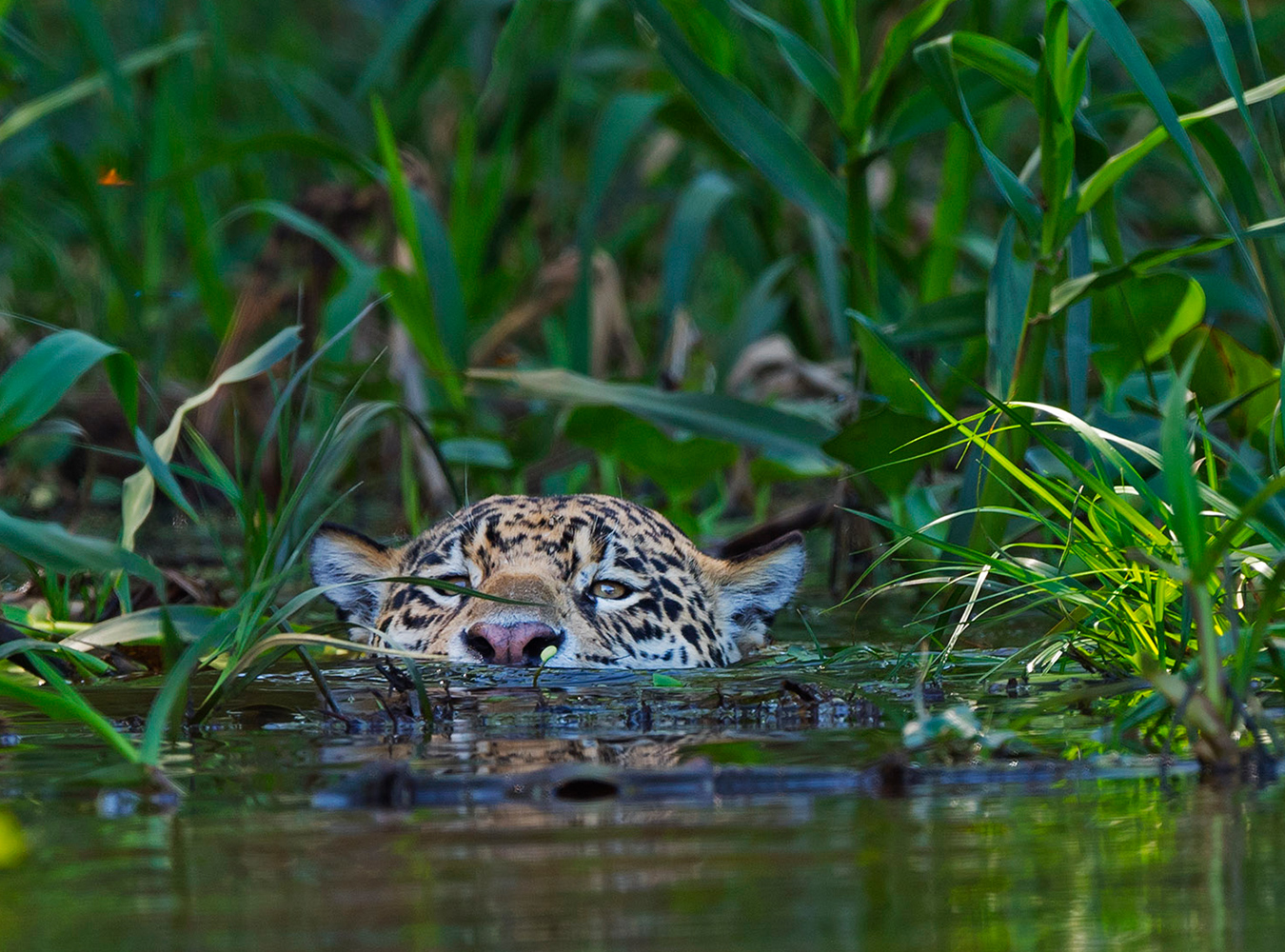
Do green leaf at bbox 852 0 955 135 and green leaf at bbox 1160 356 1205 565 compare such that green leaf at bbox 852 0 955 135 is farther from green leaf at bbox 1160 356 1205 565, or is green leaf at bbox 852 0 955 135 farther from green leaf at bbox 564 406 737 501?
green leaf at bbox 1160 356 1205 565

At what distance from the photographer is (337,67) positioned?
31.1 feet

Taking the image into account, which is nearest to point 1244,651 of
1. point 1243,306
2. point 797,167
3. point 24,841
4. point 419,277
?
point 24,841

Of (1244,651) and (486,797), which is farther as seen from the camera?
(1244,651)

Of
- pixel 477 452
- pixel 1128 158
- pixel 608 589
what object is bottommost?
pixel 608 589

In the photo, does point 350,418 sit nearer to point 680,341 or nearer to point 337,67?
point 680,341

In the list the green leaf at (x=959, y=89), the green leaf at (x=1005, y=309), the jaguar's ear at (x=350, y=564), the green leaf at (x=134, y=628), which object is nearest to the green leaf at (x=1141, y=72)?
the green leaf at (x=959, y=89)

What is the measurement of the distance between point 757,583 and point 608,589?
53 centimetres

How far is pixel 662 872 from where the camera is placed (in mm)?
1702

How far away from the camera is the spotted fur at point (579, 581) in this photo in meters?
4.01

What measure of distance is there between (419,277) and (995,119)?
2.19m

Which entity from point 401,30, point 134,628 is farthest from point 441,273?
point 134,628

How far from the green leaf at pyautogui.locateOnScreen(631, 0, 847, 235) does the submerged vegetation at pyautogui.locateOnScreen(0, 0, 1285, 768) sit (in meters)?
0.01

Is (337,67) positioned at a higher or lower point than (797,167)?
higher

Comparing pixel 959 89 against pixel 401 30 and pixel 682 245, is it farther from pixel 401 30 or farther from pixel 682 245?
pixel 401 30
